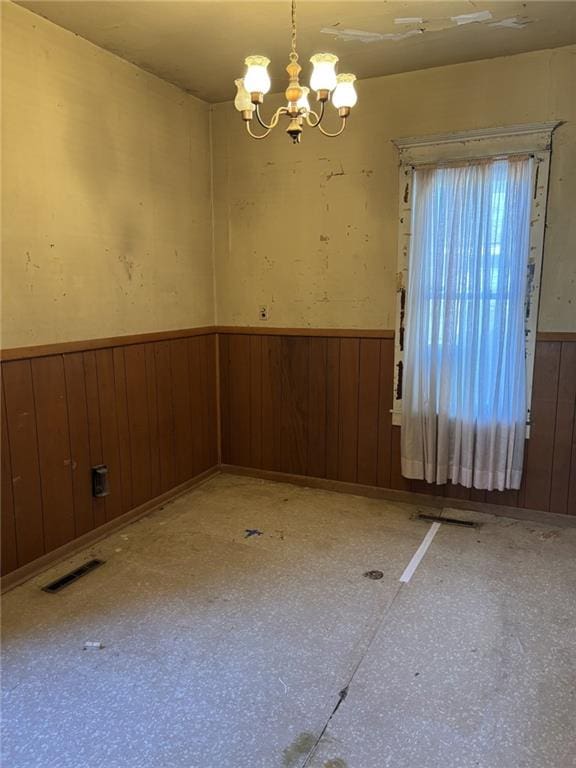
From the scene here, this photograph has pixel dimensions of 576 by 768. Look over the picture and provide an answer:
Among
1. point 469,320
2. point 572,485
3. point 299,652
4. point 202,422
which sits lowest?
→ point 299,652

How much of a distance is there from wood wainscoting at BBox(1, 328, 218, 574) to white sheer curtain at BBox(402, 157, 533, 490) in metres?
1.56

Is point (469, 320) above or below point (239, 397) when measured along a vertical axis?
above

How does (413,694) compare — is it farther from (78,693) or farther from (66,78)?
(66,78)

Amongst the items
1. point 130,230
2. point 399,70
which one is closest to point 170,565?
point 130,230

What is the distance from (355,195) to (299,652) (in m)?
2.71

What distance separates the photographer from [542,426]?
319cm

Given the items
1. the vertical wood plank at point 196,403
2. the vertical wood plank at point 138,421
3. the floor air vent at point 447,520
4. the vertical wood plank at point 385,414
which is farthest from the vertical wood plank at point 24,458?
the floor air vent at point 447,520

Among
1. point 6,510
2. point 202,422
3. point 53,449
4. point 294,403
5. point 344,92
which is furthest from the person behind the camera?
point 202,422

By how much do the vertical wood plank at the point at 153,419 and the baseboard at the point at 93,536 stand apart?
0.11 meters

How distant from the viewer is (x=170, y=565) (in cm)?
277

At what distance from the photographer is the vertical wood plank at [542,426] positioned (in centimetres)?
312

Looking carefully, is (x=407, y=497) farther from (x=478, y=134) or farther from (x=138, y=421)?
(x=478, y=134)

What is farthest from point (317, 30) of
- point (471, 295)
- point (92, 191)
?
point (471, 295)

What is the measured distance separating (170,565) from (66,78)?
255 cm
